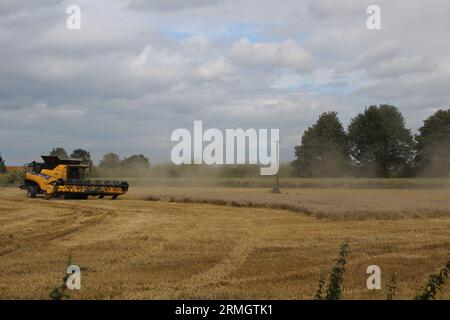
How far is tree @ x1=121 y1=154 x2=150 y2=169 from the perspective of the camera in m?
74.6

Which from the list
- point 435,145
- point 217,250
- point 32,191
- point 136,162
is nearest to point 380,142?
point 435,145

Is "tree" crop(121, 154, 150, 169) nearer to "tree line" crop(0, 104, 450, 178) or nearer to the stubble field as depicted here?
"tree line" crop(0, 104, 450, 178)

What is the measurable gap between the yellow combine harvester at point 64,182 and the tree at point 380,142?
2093 inches

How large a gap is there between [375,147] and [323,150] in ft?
23.6

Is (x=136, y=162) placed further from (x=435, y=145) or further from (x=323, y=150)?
(x=435, y=145)

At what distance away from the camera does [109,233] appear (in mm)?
17359

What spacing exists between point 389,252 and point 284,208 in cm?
1400

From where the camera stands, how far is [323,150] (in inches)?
3317

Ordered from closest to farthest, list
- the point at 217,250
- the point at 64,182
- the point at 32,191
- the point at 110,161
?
the point at 217,250 < the point at 64,182 < the point at 32,191 < the point at 110,161

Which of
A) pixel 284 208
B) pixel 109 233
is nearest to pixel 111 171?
pixel 284 208

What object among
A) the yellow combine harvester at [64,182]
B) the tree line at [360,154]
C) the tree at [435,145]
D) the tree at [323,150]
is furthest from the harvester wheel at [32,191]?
the tree at [435,145]

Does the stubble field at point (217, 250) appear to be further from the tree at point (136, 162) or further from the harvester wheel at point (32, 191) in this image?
the tree at point (136, 162)

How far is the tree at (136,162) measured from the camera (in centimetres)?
7462
